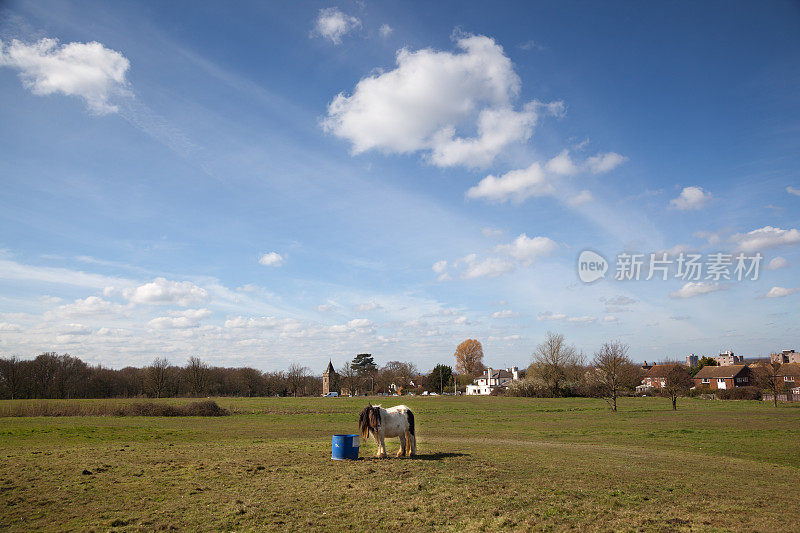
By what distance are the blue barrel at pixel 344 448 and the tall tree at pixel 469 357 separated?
150456mm

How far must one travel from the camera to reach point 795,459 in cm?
1850

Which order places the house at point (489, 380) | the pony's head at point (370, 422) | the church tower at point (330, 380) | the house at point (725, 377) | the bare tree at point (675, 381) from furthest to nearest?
the church tower at point (330, 380)
the house at point (489, 380)
the house at point (725, 377)
the bare tree at point (675, 381)
the pony's head at point (370, 422)

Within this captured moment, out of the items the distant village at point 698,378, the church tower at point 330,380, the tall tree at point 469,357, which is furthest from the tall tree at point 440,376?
the church tower at point 330,380

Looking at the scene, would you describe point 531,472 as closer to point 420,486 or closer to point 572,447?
point 420,486

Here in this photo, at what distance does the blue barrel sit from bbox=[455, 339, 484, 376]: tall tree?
15046cm

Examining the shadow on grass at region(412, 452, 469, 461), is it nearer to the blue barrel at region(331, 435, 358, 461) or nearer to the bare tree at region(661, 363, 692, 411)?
the blue barrel at region(331, 435, 358, 461)

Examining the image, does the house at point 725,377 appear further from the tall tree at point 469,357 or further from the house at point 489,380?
the tall tree at point 469,357

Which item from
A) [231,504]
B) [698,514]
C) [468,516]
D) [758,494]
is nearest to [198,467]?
[231,504]

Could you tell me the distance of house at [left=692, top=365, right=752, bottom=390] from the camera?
107m

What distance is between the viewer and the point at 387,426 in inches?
649

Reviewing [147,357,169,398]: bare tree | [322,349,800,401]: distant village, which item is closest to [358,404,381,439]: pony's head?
[322,349,800,401]: distant village

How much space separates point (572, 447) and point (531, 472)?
8.65 meters

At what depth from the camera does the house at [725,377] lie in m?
107

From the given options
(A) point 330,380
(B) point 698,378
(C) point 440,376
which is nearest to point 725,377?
(B) point 698,378
